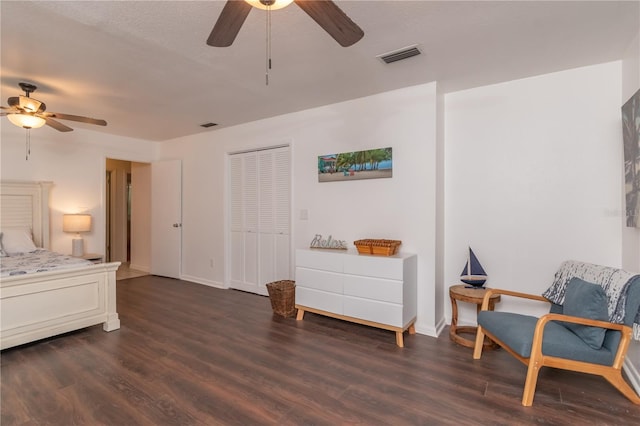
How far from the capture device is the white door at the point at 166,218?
5371mm

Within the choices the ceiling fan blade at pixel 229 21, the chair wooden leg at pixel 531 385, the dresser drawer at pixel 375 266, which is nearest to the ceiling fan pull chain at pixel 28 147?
the ceiling fan blade at pixel 229 21

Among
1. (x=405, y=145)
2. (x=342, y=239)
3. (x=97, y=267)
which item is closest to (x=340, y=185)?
(x=342, y=239)

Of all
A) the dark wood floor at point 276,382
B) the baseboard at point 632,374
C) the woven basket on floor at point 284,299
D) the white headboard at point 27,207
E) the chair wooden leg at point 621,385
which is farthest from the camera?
the white headboard at point 27,207

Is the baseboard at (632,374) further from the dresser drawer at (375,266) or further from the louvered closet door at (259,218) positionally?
the louvered closet door at (259,218)

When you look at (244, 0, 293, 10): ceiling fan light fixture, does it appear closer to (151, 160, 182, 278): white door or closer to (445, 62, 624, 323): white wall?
(445, 62, 624, 323): white wall

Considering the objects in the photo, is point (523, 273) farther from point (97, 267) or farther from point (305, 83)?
point (97, 267)

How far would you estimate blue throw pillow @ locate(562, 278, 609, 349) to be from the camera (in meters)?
2.00

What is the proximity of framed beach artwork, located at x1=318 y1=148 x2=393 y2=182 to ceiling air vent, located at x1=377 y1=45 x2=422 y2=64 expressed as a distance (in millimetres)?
942

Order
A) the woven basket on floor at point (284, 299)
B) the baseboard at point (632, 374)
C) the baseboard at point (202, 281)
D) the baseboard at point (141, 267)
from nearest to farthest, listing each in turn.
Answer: the baseboard at point (632, 374)
the woven basket on floor at point (284, 299)
the baseboard at point (202, 281)
the baseboard at point (141, 267)

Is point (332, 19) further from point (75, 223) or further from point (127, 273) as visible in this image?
point (127, 273)

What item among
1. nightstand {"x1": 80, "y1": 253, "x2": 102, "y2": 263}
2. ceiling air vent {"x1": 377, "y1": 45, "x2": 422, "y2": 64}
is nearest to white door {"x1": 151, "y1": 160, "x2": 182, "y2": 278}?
nightstand {"x1": 80, "y1": 253, "x2": 102, "y2": 263}

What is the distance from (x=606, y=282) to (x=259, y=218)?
3702 mm

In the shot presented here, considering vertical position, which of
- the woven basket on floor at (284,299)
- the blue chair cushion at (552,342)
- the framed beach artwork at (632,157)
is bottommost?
the woven basket on floor at (284,299)

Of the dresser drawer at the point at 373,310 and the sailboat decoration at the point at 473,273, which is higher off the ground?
the sailboat decoration at the point at 473,273
